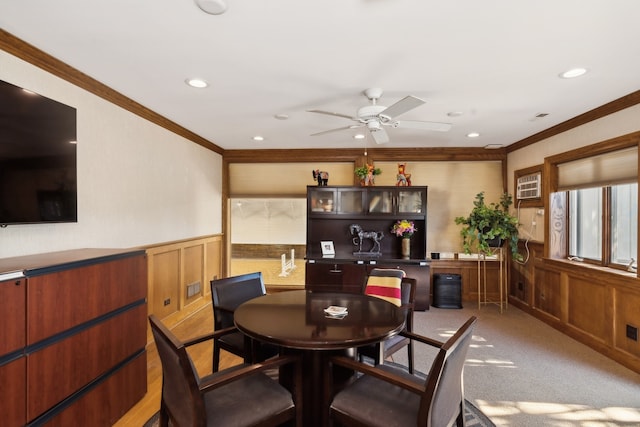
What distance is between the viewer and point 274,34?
192 cm

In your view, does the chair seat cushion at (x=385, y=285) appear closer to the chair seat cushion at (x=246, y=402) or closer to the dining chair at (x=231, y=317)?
the dining chair at (x=231, y=317)

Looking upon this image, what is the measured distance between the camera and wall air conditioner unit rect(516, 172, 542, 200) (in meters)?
4.24

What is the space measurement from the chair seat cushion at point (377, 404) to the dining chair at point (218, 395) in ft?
0.82

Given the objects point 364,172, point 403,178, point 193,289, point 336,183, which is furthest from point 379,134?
point 193,289

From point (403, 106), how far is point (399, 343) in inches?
70.3

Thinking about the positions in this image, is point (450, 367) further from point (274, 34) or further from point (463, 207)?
point (463, 207)

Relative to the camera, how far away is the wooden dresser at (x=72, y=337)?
1.48 meters

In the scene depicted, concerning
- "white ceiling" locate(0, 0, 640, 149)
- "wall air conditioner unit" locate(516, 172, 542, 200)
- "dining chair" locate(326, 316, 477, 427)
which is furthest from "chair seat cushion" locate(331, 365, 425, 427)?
"wall air conditioner unit" locate(516, 172, 542, 200)

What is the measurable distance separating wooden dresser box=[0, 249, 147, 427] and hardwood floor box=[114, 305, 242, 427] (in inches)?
2.9

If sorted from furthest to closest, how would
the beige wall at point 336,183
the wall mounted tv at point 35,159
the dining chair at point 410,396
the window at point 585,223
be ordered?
the beige wall at point 336,183
the window at point 585,223
the wall mounted tv at point 35,159
the dining chair at point 410,396

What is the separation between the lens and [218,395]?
1.60 metres

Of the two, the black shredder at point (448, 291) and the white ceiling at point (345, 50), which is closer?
the white ceiling at point (345, 50)

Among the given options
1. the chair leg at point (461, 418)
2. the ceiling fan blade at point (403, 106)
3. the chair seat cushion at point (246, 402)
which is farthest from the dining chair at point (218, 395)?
the ceiling fan blade at point (403, 106)

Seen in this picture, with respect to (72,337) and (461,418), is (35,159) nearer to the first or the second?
(72,337)
